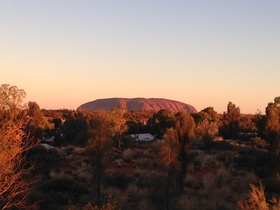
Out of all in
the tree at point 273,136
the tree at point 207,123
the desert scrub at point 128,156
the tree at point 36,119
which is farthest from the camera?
the tree at point 207,123

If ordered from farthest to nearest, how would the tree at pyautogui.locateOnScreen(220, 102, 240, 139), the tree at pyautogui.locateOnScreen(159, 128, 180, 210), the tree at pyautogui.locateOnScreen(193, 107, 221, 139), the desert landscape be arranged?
the tree at pyautogui.locateOnScreen(220, 102, 240, 139) → the tree at pyautogui.locateOnScreen(193, 107, 221, 139) → the tree at pyautogui.locateOnScreen(159, 128, 180, 210) → the desert landscape

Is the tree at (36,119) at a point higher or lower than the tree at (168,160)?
higher

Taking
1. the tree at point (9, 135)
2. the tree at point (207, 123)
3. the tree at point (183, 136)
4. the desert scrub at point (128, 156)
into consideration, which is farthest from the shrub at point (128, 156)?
the tree at point (9, 135)

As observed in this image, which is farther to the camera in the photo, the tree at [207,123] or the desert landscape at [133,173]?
the tree at [207,123]

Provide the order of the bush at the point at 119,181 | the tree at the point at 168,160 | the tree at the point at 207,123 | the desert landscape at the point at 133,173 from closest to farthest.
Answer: the desert landscape at the point at 133,173
the tree at the point at 168,160
the bush at the point at 119,181
the tree at the point at 207,123

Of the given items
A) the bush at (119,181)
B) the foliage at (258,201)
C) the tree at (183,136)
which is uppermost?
the tree at (183,136)

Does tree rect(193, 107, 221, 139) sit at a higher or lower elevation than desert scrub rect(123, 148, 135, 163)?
higher

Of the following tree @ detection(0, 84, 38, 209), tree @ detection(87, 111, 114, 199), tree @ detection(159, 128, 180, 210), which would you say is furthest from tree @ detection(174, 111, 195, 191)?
tree @ detection(0, 84, 38, 209)

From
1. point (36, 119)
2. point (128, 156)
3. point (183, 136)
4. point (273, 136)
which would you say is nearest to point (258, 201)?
point (183, 136)

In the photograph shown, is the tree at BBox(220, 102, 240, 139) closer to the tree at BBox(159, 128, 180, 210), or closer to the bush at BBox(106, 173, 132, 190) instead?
the bush at BBox(106, 173, 132, 190)

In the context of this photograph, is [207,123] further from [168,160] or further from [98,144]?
[168,160]

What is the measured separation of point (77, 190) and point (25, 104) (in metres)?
9.58

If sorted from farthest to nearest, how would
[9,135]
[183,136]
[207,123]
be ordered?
[207,123]
[183,136]
[9,135]

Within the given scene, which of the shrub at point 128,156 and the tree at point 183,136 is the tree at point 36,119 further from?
the tree at point 183,136
